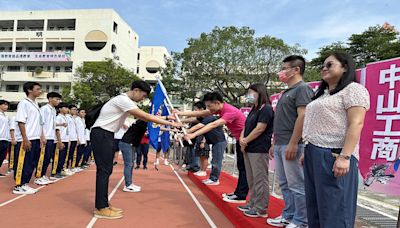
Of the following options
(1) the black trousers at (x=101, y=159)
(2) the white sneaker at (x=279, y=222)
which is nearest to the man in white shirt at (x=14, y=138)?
(1) the black trousers at (x=101, y=159)

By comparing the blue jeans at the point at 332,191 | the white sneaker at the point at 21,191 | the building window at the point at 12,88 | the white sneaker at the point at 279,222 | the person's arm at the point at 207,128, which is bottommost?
the white sneaker at the point at 21,191

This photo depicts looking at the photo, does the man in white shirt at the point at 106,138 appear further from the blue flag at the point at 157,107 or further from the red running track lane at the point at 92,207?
the blue flag at the point at 157,107

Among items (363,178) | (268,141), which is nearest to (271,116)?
(268,141)

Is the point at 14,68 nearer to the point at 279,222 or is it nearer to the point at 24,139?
the point at 24,139

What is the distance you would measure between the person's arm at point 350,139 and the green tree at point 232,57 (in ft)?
61.3

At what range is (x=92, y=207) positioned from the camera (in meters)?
Result: 4.46

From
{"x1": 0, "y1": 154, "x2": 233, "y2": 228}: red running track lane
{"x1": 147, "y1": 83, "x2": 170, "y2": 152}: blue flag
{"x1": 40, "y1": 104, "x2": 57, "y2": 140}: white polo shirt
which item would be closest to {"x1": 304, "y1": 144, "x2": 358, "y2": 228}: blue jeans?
{"x1": 0, "y1": 154, "x2": 233, "y2": 228}: red running track lane

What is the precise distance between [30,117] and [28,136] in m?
0.32

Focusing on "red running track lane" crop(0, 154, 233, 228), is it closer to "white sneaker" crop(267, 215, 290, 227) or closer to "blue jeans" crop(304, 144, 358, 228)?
"white sneaker" crop(267, 215, 290, 227)

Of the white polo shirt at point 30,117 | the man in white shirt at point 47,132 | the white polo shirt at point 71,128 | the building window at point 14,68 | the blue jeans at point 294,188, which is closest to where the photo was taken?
the blue jeans at point 294,188

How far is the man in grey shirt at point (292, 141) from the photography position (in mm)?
2932

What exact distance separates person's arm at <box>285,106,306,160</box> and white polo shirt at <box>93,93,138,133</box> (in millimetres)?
2016

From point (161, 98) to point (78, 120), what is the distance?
388 centimetres

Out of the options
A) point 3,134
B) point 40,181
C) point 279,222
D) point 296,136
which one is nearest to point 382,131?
point 296,136
